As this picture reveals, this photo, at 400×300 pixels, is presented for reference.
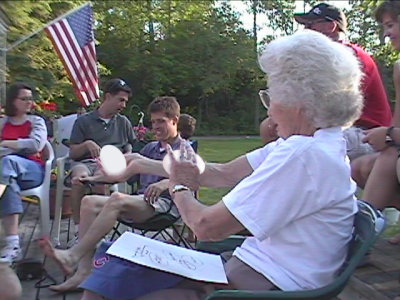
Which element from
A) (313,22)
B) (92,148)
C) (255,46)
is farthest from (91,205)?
(255,46)

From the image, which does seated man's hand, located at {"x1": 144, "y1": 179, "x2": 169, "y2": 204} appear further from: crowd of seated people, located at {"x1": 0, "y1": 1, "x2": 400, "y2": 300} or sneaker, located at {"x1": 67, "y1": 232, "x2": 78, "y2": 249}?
crowd of seated people, located at {"x1": 0, "y1": 1, "x2": 400, "y2": 300}

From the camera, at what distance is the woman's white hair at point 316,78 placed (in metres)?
1.60

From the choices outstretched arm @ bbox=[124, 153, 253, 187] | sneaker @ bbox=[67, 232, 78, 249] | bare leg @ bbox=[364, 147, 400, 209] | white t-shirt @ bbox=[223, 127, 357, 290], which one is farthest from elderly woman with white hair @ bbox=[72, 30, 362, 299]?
sneaker @ bbox=[67, 232, 78, 249]

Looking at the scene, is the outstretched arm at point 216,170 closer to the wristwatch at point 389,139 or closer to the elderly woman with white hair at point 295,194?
the elderly woman with white hair at point 295,194

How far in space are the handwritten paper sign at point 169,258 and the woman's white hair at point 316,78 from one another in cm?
53

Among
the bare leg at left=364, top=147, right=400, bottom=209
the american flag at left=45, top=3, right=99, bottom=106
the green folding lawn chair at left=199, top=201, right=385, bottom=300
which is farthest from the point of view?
the american flag at left=45, top=3, right=99, bottom=106

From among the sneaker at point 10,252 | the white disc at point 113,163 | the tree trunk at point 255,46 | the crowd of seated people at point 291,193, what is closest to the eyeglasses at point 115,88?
the sneaker at point 10,252

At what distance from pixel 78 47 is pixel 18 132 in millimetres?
2119

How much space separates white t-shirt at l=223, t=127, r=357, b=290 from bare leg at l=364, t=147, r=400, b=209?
1.18 metres

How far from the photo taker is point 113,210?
3.45 metres

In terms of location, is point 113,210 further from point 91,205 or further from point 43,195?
point 43,195

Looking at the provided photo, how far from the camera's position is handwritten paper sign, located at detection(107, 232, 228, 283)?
5.45 ft

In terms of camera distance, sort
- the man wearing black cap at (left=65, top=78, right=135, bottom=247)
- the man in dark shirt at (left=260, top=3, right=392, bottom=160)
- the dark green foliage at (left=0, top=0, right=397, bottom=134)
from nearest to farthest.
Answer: the man in dark shirt at (left=260, top=3, right=392, bottom=160), the man wearing black cap at (left=65, top=78, right=135, bottom=247), the dark green foliage at (left=0, top=0, right=397, bottom=134)

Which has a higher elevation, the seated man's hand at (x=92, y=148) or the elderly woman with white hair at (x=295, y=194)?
the elderly woman with white hair at (x=295, y=194)
